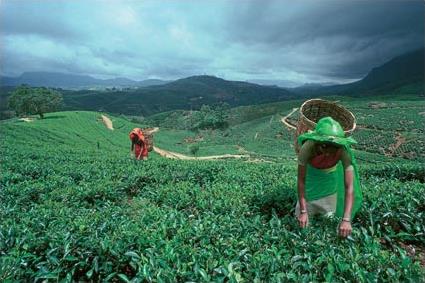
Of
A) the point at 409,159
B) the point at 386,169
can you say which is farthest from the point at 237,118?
the point at 386,169

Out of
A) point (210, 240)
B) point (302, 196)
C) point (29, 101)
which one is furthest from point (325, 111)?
point (29, 101)

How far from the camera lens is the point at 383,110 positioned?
87.4m

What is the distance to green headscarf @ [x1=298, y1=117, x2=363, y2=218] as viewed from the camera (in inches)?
167

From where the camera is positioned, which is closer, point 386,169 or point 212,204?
point 212,204

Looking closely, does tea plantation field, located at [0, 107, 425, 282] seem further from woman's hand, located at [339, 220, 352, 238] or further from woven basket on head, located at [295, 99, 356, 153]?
woven basket on head, located at [295, 99, 356, 153]

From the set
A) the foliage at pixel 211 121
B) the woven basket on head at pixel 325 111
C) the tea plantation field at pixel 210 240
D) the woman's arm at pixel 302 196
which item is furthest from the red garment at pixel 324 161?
the foliage at pixel 211 121

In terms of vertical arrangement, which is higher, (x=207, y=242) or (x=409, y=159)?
(x=207, y=242)

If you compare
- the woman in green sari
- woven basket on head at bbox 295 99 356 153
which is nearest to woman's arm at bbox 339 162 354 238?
the woman in green sari

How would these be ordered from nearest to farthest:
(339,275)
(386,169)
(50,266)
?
(339,275) → (50,266) → (386,169)

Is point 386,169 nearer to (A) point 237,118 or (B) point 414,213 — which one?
(B) point 414,213

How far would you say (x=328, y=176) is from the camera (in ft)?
15.3

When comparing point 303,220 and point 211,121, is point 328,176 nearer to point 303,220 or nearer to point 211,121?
point 303,220

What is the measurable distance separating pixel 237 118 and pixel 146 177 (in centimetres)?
11742

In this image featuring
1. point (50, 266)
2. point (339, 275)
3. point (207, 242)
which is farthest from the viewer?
point (207, 242)
